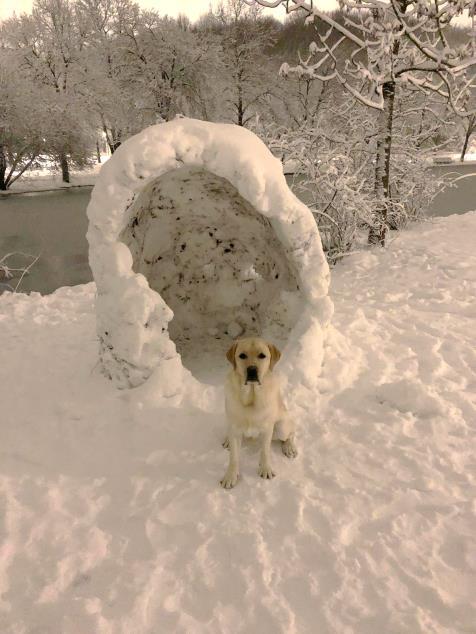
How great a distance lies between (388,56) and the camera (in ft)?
24.4

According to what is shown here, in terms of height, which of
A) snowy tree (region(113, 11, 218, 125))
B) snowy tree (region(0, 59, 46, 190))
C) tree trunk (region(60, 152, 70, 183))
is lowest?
tree trunk (region(60, 152, 70, 183))

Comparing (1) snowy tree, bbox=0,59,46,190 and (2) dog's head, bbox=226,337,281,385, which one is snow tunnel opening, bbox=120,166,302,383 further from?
(1) snowy tree, bbox=0,59,46,190

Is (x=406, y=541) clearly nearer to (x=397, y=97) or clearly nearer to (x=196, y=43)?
(x=397, y=97)

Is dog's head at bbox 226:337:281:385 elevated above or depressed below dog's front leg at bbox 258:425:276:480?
above

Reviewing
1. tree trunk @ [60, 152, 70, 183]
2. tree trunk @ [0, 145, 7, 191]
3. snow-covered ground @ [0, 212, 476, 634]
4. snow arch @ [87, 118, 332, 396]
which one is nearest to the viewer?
snow-covered ground @ [0, 212, 476, 634]

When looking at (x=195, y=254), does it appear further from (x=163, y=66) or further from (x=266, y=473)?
(x=163, y=66)

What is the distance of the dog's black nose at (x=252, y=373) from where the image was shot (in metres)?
2.60

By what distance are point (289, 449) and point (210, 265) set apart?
280 cm

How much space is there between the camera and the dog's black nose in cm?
260

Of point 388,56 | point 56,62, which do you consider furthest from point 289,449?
point 56,62

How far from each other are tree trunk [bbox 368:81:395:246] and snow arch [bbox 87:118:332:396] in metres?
4.89

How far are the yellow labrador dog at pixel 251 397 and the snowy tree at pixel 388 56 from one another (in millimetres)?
3861

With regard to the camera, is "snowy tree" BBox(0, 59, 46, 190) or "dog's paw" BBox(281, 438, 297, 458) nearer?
"dog's paw" BBox(281, 438, 297, 458)

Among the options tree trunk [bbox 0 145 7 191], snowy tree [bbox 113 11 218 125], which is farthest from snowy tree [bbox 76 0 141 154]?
tree trunk [bbox 0 145 7 191]
